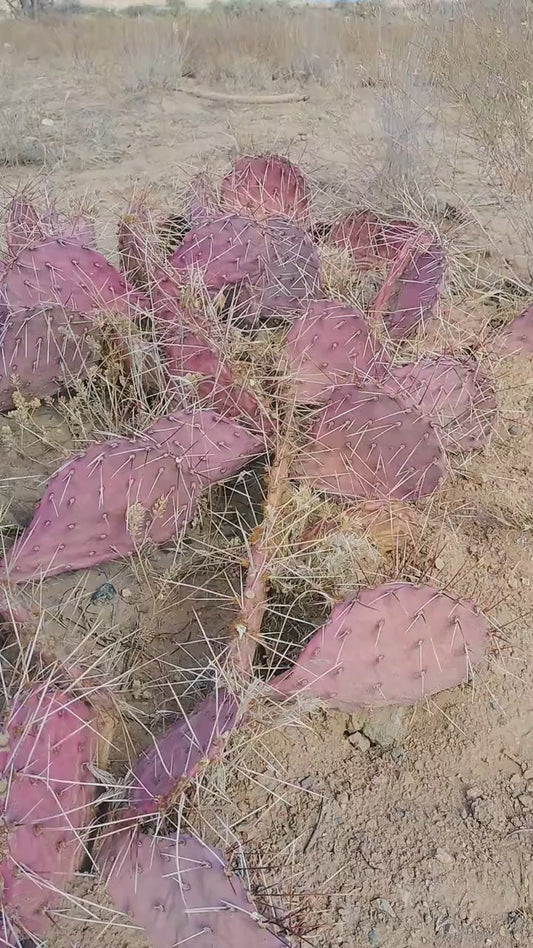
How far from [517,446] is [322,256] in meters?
1.00

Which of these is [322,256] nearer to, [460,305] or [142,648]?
[460,305]

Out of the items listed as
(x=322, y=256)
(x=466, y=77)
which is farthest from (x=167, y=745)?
(x=466, y=77)

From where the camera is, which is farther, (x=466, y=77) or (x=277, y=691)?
(x=466, y=77)

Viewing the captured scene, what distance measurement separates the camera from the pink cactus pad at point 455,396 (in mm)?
2291

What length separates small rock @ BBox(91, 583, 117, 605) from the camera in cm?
193

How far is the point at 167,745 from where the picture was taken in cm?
142

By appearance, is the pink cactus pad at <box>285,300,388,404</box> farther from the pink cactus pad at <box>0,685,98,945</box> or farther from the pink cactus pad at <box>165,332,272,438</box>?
the pink cactus pad at <box>0,685,98,945</box>

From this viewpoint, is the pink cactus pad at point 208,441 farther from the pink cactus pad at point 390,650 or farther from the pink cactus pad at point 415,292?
the pink cactus pad at point 415,292

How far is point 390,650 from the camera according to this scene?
1.61 meters

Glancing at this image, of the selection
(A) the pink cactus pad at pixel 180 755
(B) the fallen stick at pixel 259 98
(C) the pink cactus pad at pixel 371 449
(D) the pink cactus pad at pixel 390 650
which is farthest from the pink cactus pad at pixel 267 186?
(B) the fallen stick at pixel 259 98

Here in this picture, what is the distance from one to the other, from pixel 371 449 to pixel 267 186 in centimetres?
150

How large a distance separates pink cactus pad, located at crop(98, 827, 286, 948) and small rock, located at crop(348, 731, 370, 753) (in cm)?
46

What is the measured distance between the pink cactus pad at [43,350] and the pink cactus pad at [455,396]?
0.92m

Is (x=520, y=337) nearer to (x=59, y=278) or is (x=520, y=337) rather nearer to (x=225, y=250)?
(x=225, y=250)
